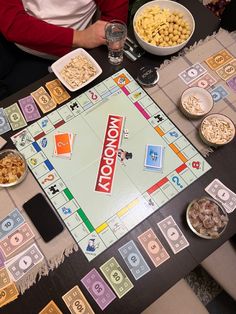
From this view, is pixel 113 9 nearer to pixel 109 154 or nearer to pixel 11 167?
pixel 109 154

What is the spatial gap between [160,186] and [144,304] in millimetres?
389

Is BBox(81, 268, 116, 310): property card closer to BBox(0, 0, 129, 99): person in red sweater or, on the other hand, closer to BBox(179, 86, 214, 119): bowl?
BBox(179, 86, 214, 119): bowl

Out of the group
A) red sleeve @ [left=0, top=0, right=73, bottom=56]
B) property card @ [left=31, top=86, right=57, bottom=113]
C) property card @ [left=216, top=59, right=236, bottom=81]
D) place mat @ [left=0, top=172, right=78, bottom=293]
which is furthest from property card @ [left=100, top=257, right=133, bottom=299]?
red sleeve @ [left=0, top=0, right=73, bottom=56]

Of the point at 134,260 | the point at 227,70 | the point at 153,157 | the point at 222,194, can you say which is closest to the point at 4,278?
the point at 134,260

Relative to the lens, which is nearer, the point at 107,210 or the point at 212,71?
the point at 107,210

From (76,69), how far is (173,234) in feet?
2.40

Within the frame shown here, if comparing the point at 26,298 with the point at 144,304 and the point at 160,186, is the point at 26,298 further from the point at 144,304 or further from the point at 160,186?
A: the point at 160,186

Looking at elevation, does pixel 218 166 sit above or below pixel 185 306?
above

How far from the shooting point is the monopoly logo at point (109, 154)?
112 cm

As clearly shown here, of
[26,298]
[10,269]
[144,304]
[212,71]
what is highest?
[212,71]

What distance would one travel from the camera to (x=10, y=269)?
103cm

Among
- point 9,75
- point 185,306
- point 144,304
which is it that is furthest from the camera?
point 9,75

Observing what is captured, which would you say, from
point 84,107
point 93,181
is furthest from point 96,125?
point 93,181

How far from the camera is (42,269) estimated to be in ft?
3.38
